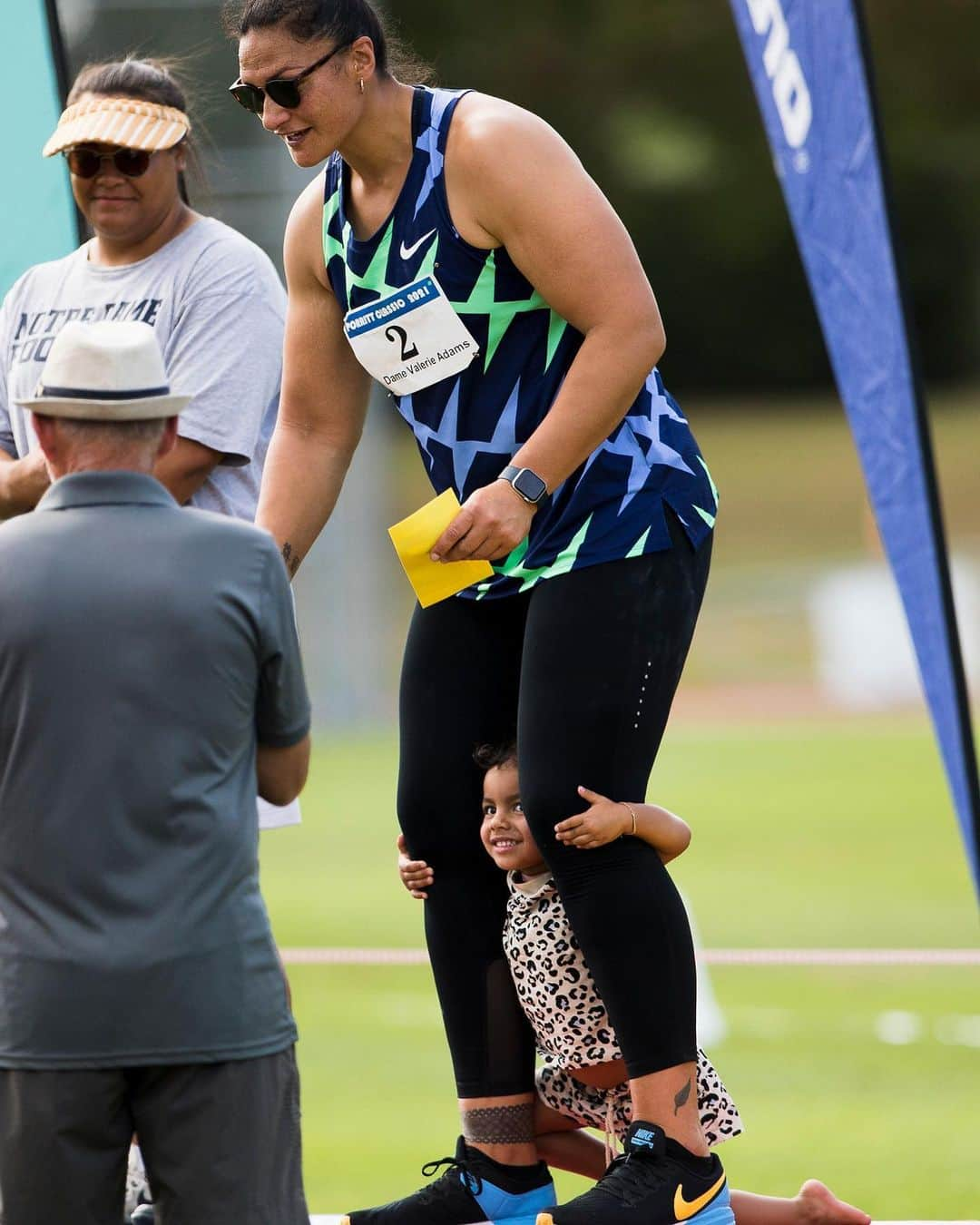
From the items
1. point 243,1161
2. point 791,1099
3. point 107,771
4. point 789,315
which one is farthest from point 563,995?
point 789,315

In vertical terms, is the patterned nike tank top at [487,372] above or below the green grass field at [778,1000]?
above

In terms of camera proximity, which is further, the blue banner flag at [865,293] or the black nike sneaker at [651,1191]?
the blue banner flag at [865,293]

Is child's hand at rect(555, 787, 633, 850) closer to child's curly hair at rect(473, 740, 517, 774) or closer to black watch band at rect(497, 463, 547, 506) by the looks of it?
child's curly hair at rect(473, 740, 517, 774)

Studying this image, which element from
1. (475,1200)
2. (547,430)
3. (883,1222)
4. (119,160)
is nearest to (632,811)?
(547,430)

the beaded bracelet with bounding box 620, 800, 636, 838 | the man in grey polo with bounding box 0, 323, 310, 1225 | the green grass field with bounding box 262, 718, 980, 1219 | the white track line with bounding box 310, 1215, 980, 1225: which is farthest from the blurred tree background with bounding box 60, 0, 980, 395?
the man in grey polo with bounding box 0, 323, 310, 1225

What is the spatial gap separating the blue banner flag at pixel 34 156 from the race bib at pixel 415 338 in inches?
51.9

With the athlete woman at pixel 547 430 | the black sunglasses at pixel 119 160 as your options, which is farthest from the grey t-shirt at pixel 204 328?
the athlete woman at pixel 547 430

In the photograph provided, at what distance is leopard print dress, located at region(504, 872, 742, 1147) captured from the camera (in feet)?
8.95

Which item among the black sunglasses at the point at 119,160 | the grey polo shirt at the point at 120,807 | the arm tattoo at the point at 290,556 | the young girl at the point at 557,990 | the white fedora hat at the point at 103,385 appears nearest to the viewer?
the grey polo shirt at the point at 120,807

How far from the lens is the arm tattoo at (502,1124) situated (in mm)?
2803

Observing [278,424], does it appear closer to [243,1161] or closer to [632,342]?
[632,342]

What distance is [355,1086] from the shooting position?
4.73 metres

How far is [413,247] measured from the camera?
258 centimetres

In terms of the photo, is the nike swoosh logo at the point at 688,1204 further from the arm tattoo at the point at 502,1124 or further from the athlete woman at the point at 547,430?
the arm tattoo at the point at 502,1124
